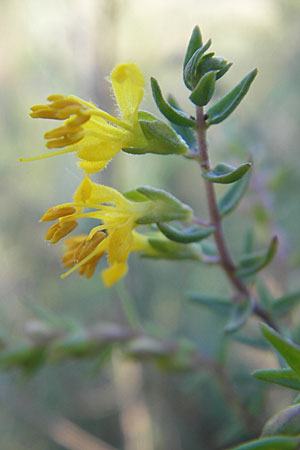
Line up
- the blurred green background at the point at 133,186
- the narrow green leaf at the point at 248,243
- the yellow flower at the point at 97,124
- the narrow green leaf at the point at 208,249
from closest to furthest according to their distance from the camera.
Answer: the yellow flower at the point at 97,124 < the narrow green leaf at the point at 208,249 < the narrow green leaf at the point at 248,243 < the blurred green background at the point at 133,186

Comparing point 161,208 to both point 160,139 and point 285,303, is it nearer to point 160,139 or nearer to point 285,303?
point 160,139

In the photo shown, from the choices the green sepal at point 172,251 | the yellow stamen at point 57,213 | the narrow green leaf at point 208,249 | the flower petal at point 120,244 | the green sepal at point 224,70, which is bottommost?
the narrow green leaf at point 208,249

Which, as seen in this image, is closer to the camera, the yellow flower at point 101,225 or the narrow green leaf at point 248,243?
the yellow flower at point 101,225

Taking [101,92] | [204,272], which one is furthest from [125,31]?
[204,272]

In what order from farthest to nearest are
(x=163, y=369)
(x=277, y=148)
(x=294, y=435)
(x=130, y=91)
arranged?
(x=277, y=148), (x=163, y=369), (x=130, y=91), (x=294, y=435)

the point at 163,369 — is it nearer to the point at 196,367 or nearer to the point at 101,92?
the point at 196,367

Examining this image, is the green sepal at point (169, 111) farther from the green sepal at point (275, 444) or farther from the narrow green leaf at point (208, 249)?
the green sepal at point (275, 444)

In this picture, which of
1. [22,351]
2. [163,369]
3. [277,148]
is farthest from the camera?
[277,148]

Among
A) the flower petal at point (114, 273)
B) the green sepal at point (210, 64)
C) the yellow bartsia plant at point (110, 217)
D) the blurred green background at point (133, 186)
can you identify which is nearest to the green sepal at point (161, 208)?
the yellow bartsia plant at point (110, 217)

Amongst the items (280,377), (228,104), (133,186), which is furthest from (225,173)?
(133,186)
